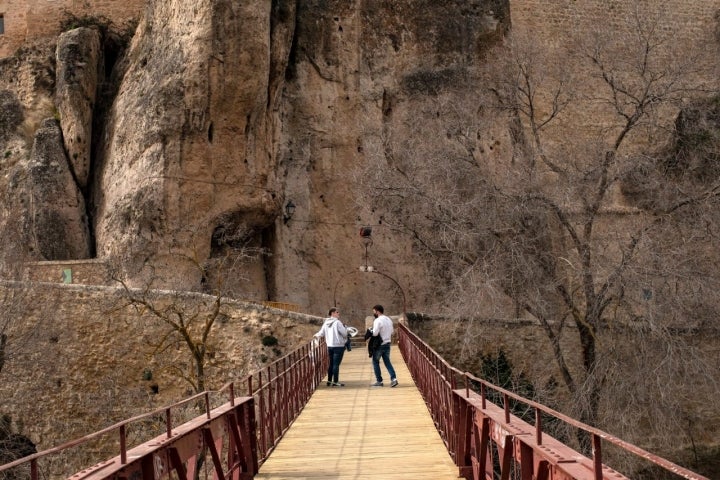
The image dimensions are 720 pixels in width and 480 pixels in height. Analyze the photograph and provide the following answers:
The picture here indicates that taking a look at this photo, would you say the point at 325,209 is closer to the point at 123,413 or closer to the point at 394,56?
the point at 394,56

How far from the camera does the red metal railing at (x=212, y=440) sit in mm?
4555

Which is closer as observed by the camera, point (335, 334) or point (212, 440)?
point (212, 440)

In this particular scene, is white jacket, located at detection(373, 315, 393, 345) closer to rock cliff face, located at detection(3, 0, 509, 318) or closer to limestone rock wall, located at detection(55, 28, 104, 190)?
rock cliff face, located at detection(3, 0, 509, 318)

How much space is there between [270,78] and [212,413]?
19.2 m

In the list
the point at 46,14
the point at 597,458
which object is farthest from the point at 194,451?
the point at 46,14

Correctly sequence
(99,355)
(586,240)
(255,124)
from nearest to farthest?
1. (586,240)
2. (99,355)
3. (255,124)

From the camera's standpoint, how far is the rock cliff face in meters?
22.9

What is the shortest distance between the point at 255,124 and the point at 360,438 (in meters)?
16.1

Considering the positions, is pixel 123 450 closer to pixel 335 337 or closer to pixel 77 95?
pixel 335 337

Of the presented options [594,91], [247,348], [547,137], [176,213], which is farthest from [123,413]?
[594,91]

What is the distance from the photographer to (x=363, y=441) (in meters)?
8.92

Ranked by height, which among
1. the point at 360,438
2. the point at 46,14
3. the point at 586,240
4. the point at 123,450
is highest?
the point at 46,14

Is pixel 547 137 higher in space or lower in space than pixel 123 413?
higher

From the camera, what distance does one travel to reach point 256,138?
79.2 ft
